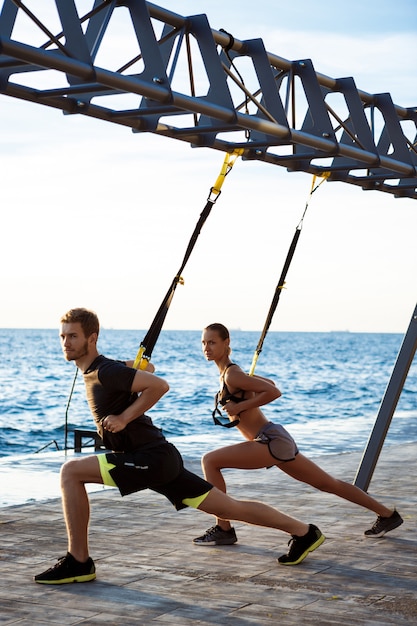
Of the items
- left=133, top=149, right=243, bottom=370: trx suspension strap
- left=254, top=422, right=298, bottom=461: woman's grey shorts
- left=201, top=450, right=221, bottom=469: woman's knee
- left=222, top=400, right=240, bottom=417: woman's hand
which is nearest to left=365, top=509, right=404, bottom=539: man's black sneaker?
left=254, top=422, right=298, bottom=461: woman's grey shorts

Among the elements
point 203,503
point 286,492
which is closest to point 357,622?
point 203,503

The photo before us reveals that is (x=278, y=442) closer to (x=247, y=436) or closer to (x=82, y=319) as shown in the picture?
(x=247, y=436)

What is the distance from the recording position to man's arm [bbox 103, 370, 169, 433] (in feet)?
20.3

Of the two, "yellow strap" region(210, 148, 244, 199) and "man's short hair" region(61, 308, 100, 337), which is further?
"yellow strap" region(210, 148, 244, 199)

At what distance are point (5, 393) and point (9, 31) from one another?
47347 millimetres

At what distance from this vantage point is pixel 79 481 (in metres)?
6.41

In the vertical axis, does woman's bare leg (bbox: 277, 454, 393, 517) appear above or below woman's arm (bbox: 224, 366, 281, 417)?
below

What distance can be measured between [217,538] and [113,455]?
5.33 ft

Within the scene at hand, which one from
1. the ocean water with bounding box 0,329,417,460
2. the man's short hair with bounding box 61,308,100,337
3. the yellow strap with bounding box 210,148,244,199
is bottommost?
the ocean water with bounding box 0,329,417,460

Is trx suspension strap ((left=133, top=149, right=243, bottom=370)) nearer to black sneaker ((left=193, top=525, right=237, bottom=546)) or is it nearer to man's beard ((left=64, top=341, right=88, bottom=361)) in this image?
man's beard ((left=64, top=341, right=88, bottom=361))

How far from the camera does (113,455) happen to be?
6.45 metres

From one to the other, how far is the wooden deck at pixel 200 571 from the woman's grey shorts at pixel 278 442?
701 millimetres

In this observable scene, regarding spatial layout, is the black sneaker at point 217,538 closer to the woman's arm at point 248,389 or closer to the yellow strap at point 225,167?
the woman's arm at point 248,389

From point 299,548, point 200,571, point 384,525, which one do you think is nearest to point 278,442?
point 299,548
